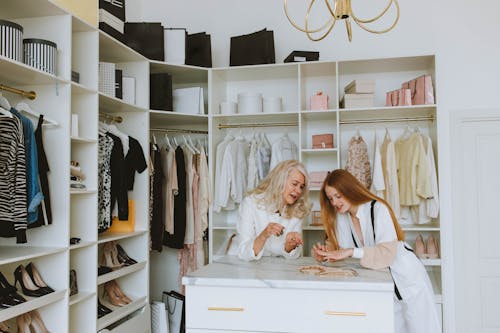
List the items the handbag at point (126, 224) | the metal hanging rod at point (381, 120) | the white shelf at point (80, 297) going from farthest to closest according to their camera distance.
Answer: the metal hanging rod at point (381, 120) < the handbag at point (126, 224) < the white shelf at point (80, 297)

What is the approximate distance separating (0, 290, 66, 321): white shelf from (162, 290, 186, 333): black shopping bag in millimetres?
1631

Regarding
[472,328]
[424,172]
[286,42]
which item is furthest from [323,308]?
[286,42]

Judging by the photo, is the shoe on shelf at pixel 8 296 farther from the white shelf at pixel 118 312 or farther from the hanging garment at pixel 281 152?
the hanging garment at pixel 281 152

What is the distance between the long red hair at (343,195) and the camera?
2738 mm

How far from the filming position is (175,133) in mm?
5211

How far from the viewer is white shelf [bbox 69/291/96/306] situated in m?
3.18

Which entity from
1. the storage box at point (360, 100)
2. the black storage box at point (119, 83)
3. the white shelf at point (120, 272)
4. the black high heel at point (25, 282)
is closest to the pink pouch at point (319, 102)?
the storage box at point (360, 100)

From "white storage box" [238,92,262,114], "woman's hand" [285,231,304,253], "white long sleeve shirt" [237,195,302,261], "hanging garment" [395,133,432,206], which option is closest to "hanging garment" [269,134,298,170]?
"white storage box" [238,92,262,114]

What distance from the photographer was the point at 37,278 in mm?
2990

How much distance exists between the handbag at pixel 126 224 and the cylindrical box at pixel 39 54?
1608 mm

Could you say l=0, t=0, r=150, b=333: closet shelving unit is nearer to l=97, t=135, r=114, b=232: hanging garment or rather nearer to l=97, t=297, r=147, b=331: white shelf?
l=97, t=297, r=147, b=331: white shelf

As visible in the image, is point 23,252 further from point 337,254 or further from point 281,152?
point 281,152

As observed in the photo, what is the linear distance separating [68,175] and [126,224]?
48.3 inches

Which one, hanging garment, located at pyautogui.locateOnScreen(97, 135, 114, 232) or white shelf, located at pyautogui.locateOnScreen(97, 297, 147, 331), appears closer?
white shelf, located at pyautogui.locateOnScreen(97, 297, 147, 331)
